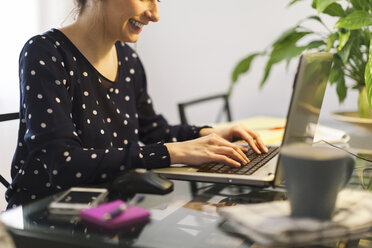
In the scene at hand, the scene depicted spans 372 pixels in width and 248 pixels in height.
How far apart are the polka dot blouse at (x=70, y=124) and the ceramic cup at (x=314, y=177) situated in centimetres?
49

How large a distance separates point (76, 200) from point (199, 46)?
7.17 feet

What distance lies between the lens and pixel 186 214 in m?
0.84

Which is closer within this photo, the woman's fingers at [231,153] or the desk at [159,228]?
the desk at [159,228]

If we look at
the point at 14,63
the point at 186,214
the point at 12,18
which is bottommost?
the point at 186,214

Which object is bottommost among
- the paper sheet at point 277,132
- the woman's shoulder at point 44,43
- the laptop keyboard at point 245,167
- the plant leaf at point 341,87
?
the paper sheet at point 277,132

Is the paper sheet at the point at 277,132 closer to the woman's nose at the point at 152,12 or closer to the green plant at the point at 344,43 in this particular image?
the green plant at the point at 344,43

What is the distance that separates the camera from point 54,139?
107cm

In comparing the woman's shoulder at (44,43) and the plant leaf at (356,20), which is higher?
the plant leaf at (356,20)

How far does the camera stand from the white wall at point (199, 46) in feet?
7.34

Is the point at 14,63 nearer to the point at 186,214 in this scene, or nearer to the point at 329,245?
the point at 186,214

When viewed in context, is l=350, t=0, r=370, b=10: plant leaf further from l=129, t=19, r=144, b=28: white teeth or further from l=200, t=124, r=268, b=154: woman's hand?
l=129, t=19, r=144, b=28: white teeth

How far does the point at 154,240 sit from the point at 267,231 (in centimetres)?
16

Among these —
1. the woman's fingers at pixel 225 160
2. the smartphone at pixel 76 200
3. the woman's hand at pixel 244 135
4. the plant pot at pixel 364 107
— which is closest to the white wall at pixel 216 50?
the plant pot at pixel 364 107

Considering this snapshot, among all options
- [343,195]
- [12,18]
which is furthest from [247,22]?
[343,195]
